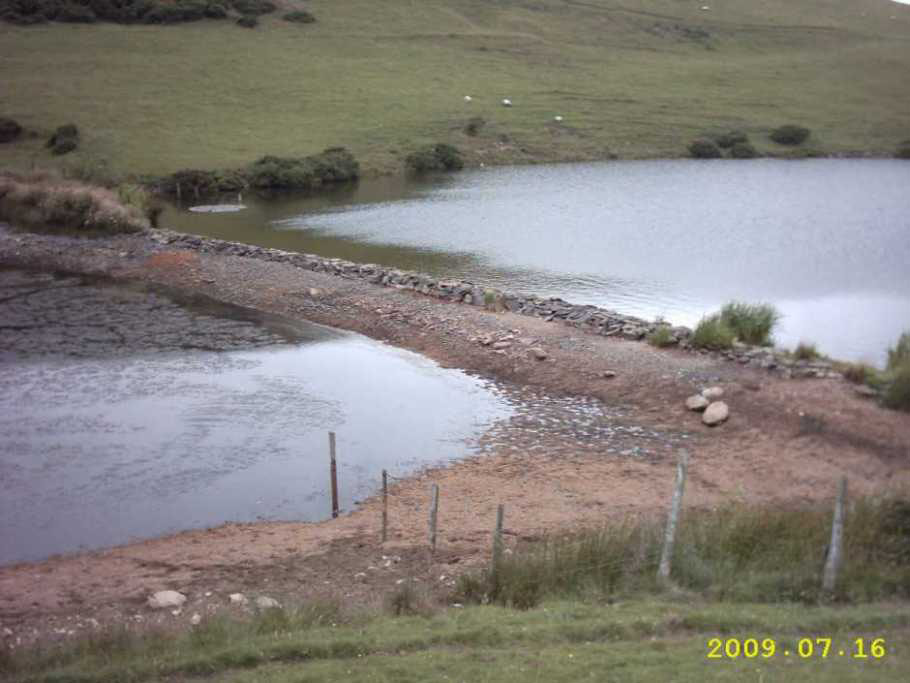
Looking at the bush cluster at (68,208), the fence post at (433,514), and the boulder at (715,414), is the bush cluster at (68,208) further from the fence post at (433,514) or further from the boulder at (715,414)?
the fence post at (433,514)

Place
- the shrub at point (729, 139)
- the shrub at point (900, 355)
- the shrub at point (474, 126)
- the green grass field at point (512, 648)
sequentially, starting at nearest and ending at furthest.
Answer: the green grass field at point (512, 648), the shrub at point (900, 355), the shrub at point (474, 126), the shrub at point (729, 139)

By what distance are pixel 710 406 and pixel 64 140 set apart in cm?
4974

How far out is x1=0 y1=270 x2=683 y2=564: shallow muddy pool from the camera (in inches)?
606

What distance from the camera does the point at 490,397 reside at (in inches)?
816

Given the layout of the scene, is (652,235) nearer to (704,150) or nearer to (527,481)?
(527,481)

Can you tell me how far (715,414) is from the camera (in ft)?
59.1

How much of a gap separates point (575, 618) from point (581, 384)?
460 inches

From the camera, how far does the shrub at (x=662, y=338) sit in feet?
71.7

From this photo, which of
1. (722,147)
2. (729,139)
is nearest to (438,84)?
(722,147)

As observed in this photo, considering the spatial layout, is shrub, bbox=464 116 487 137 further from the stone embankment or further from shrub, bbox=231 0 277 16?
the stone embankment

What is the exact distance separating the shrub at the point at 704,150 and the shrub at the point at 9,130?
163 feet

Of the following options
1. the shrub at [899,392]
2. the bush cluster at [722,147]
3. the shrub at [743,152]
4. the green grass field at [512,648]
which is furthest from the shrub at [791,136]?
the green grass field at [512,648]

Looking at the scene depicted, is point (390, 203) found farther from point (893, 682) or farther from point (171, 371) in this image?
point (893, 682)
